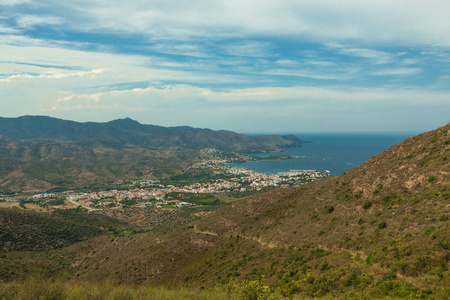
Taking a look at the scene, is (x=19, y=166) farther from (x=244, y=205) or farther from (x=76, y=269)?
(x=244, y=205)

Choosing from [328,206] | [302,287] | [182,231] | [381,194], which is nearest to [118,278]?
[182,231]

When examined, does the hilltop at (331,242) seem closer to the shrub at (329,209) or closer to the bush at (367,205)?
the shrub at (329,209)

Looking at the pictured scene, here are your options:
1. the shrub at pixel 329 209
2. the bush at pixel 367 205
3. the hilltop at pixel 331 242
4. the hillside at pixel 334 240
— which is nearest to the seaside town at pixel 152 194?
the hilltop at pixel 331 242

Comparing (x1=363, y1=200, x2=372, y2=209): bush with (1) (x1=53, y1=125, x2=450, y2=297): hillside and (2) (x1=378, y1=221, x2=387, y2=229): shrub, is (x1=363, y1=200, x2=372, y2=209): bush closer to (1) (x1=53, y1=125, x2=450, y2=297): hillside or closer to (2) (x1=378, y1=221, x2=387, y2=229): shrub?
(1) (x1=53, y1=125, x2=450, y2=297): hillside

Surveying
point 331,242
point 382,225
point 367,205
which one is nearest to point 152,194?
point 367,205

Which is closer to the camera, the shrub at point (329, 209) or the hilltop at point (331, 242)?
the hilltop at point (331, 242)

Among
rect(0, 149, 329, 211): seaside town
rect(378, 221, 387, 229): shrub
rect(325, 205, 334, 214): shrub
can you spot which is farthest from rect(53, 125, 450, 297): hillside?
rect(0, 149, 329, 211): seaside town
